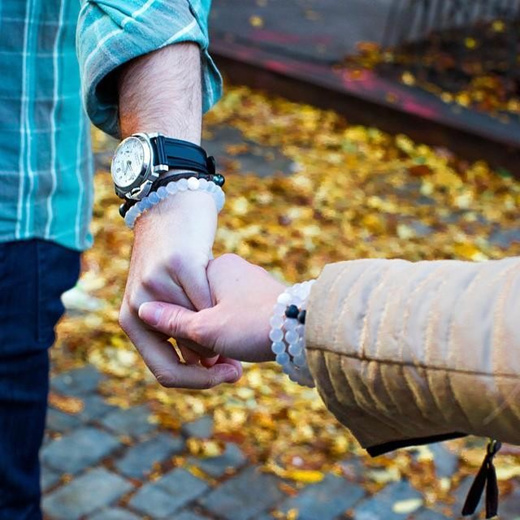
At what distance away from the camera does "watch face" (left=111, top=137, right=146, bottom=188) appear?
2001 mm

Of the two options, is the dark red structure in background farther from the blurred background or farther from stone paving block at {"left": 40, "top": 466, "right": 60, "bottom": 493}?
stone paving block at {"left": 40, "top": 466, "right": 60, "bottom": 493}

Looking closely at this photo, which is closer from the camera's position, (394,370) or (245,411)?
(394,370)

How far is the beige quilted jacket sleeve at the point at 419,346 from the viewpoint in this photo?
1.41 m

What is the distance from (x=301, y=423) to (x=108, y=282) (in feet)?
4.86

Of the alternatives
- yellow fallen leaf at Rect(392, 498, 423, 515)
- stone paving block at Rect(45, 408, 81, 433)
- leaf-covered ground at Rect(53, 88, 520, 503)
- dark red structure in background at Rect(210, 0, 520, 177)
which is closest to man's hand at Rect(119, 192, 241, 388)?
yellow fallen leaf at Rect(392, 498, 423, 515)

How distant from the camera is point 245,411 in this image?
4250 mm

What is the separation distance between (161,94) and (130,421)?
2.35 m

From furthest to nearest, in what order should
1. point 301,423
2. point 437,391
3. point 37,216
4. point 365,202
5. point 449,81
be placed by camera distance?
point 449,81 → point 365,202 → point 301,423 → point 37,216 → point 437,391

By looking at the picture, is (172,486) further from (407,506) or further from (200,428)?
(407,506)

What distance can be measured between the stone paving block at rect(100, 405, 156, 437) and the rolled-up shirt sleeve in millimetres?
2178

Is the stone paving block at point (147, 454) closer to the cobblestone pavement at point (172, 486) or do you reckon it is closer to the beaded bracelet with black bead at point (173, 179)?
the cobblestone pavement at point (172, 486)

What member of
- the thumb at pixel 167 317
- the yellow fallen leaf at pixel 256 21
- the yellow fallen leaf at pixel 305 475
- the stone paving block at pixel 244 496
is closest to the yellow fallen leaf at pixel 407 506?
the yellow fallen leaf at pixel 305 475

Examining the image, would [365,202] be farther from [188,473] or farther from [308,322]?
[308,322]

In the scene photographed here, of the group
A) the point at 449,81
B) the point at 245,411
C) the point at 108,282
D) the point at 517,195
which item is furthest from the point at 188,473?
the point at 449,81
